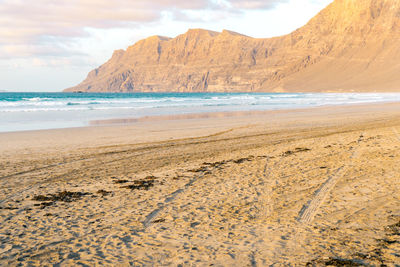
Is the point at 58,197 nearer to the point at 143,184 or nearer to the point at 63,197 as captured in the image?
the point at 63,197

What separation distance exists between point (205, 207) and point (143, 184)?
80.8 inches

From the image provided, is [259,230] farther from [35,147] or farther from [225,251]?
[35,147]

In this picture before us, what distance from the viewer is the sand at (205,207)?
13.4ft

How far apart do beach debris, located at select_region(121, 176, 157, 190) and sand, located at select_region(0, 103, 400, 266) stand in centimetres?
2

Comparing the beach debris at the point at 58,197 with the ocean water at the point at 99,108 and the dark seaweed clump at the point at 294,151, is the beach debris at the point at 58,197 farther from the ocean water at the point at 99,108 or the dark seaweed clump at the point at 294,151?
the ocean water at the point at 99,108

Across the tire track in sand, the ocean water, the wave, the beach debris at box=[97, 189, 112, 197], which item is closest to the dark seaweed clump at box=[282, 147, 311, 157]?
the tire track in sand

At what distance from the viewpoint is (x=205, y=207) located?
18.8 ft

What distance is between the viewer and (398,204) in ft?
18.1

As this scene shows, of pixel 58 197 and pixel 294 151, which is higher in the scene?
pixel 294 151

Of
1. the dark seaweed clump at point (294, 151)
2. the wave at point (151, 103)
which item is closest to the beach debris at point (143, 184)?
the dark seaweed clump at point (294, 151)

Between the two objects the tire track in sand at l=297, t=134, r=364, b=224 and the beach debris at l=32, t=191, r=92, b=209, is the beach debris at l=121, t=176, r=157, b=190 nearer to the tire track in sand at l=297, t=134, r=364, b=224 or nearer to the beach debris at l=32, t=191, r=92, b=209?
the beach debris at l=32, t=191, r=92, b=209

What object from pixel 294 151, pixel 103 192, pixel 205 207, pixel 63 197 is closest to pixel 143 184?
pixel 103 192

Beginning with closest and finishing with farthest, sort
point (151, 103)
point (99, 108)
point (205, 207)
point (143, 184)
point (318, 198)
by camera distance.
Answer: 1. point (205, 207)
2. point (318, 198)
3. point (143, 184)
4. point (99, 108)
5. point (151, 103)

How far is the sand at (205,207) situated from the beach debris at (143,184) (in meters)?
0.02
